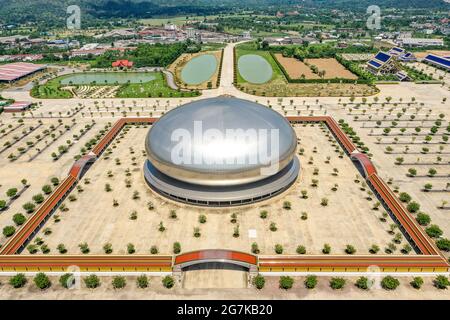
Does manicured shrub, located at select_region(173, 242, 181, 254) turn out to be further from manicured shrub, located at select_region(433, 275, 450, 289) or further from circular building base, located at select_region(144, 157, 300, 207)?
manicured shrub, located at select_region(433, 275, 450, 289)

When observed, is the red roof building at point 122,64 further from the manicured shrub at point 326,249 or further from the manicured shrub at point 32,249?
the manicured shrub at point 326,249

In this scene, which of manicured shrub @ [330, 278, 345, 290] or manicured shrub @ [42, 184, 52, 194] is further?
manicured shrub @ [42, 184, 52, 194]

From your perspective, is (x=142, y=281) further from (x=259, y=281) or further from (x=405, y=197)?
(x=405, y=197)

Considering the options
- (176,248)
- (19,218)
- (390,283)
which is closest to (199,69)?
(19,218)

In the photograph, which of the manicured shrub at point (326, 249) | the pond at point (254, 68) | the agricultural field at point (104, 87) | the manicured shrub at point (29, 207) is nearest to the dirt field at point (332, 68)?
the pond at point (254, 68)

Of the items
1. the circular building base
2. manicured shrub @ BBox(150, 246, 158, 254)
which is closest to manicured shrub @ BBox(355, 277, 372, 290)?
the circular building base

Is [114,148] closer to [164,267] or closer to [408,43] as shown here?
[164,267]

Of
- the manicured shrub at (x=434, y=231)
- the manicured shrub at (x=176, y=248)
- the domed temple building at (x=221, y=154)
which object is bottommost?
the manicured shrub at (x=176, y=248)
